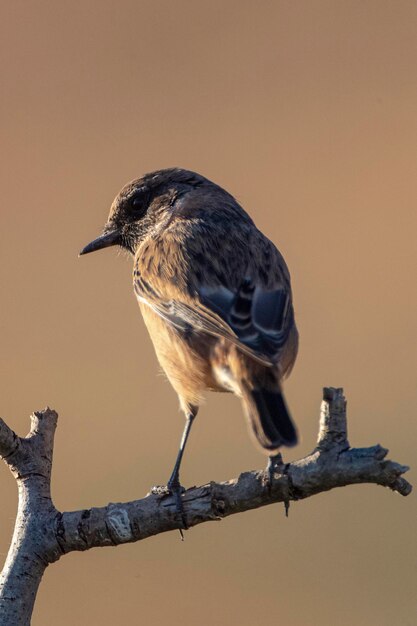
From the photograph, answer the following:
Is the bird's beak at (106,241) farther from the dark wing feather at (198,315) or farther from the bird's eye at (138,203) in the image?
the dark wing feather at (198,315)

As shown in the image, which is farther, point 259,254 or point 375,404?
point 375,404

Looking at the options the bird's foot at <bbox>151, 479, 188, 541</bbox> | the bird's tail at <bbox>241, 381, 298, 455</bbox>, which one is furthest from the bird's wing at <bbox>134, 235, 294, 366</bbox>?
the bird's foot at <bbox>151, 479, 188, 541</bbox>

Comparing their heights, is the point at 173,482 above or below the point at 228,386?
below

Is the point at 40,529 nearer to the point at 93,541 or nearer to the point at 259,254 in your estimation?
the point at 93,541

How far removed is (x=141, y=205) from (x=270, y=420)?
2590 mm

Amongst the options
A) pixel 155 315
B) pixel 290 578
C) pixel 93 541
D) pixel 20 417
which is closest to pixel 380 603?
pixel 290 578

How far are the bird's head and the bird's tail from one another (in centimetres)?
218

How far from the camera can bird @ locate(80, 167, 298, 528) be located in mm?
5086

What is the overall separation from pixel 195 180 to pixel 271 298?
1.80m

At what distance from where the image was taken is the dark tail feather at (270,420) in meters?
4.79

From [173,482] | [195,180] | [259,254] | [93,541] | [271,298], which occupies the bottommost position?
[93,541]

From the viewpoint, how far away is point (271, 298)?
566cm

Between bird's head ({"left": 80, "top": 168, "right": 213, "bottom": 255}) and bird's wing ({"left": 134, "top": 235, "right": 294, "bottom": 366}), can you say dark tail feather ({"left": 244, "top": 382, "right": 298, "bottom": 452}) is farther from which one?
bird's head ({"left": 80, "top": 168, "right": 213, "bottom": 255})

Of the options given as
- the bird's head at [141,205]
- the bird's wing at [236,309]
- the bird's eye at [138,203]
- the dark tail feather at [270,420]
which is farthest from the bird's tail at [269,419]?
the bird's eye at [138,203]
